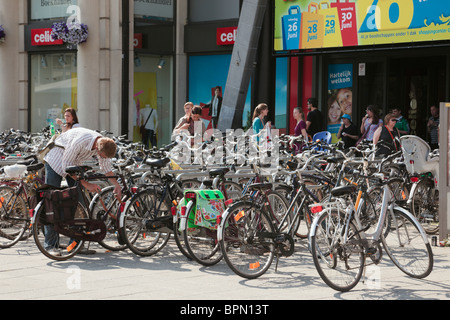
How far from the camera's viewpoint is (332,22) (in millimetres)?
16750

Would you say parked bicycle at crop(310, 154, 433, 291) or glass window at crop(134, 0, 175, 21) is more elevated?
glass window at crop(134, 0, 175, 21)

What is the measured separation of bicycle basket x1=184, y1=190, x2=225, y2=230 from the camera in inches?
332

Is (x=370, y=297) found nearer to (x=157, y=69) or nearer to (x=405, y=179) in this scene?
(x=405, y=179)

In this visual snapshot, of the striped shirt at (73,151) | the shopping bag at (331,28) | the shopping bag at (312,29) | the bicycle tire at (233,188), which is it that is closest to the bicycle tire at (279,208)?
the bicycle tire at (233,188)

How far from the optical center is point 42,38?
74.0ft

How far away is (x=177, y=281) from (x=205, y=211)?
3.47 feet

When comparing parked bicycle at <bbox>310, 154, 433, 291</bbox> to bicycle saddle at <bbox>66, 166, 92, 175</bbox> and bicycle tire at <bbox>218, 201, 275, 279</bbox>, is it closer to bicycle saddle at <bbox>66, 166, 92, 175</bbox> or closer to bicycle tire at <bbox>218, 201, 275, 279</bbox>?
bicycle tire at <bbox>218, 201, 275, 279</bbox>

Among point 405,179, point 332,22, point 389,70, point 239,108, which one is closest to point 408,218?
point 405,179

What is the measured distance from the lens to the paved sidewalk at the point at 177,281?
22.8 ft

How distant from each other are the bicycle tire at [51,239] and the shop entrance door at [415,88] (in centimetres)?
1104

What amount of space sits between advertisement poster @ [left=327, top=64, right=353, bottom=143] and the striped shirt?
11.0 m

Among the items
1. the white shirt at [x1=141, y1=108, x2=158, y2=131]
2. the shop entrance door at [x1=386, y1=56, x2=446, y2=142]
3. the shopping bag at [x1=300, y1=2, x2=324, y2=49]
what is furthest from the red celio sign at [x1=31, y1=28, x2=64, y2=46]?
the shop entrance door at [x1=386, y1=56, x2=446, y2=142]

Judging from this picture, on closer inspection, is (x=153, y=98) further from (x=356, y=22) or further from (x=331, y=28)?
(x=356, y=22)

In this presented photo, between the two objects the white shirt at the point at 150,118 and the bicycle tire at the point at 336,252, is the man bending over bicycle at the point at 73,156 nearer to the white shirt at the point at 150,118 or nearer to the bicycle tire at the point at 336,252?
Result: the bicycle tire at the point at 336,252
